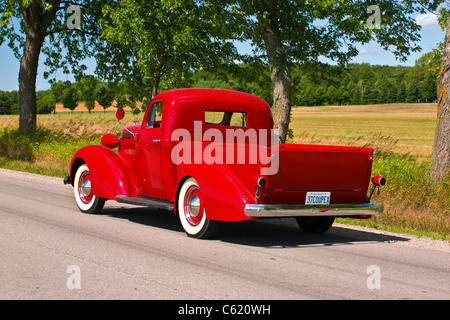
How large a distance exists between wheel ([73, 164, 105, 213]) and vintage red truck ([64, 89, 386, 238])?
2 cm

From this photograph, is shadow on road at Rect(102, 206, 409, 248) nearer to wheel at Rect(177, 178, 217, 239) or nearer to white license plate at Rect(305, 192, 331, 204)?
wheel at Rect(177, 178, 217, 239)

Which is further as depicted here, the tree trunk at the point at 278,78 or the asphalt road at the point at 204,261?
the tree trunk at the point at 278,78

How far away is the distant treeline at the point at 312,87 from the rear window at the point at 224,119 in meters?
10.5

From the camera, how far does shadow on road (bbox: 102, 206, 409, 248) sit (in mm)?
7767

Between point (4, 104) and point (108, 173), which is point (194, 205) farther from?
point (4, 104)

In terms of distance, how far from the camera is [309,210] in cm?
716

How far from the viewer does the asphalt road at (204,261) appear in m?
5.13

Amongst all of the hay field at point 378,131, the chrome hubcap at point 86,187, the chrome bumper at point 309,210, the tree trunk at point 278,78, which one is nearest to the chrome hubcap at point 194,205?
the chrome bumper at point 309,210

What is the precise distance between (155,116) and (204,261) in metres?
3.29

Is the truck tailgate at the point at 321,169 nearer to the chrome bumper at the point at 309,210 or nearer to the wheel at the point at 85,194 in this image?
the chrome bumper at the point at 309,210

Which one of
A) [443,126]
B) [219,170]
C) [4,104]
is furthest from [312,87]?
[4,104]
